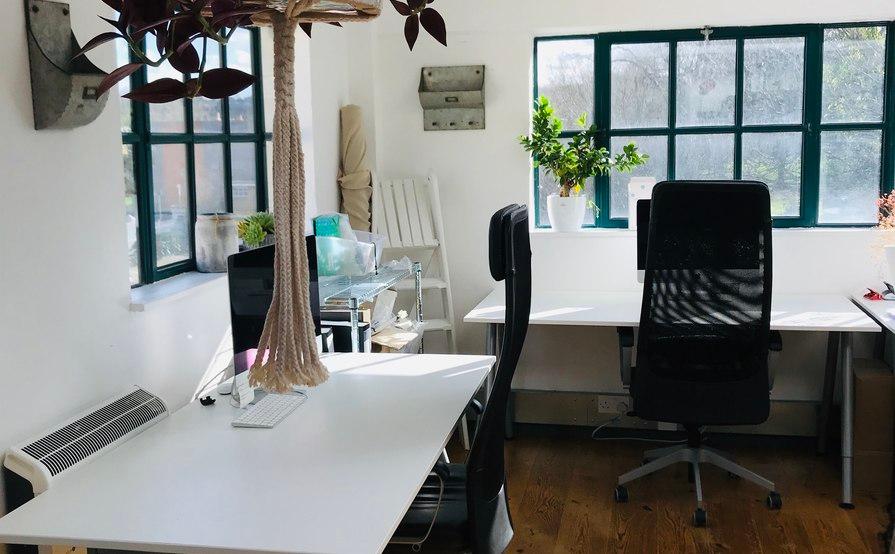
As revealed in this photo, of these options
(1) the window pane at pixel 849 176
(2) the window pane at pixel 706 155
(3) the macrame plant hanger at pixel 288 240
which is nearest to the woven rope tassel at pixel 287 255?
(3) the macrame plant hanger at pixel 288 240

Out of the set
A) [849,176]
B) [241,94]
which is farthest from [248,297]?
[849,176]

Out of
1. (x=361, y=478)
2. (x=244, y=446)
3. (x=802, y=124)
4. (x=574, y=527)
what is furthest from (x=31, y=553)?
(x=802, y=124)

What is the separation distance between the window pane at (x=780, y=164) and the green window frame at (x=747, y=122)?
15mm

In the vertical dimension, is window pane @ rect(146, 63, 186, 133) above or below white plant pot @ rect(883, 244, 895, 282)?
above

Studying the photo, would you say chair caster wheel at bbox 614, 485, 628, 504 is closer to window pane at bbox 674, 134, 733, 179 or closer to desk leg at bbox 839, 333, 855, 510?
desk leg at bbox 839, 333, 855, 510

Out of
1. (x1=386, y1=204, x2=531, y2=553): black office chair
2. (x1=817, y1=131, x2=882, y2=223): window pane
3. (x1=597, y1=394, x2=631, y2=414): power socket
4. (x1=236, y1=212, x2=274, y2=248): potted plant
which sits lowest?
(x1=597, y1=394, x2=631, y2=414): power socket

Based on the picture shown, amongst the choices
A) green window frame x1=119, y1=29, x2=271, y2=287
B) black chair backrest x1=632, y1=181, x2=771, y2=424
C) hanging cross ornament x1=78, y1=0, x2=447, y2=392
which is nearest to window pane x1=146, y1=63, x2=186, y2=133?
green window frame x1=119, y1=29, x2=271, y2=287

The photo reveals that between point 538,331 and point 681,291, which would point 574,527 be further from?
point 538,331

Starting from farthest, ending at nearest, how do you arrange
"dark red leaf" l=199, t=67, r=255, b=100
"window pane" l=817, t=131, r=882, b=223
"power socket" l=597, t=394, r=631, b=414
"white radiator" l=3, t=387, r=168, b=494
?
"power socket" l=597, t=394, r=631, b=414, "window pane" l=817, t=131, r=882, b=223, "white radiator" l=3, t=387, r=168, b=494, "dark red leaf" l=199, t=67, r=255, b=100

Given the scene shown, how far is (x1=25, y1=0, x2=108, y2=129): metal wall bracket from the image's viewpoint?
2.34 m

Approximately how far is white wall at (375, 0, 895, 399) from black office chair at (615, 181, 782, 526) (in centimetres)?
102

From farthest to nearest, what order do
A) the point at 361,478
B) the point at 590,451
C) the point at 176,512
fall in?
the point at 590,451
the point at 361,478
the point at 176,512

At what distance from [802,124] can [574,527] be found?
2.34 meters

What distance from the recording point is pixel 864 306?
4195 mm
